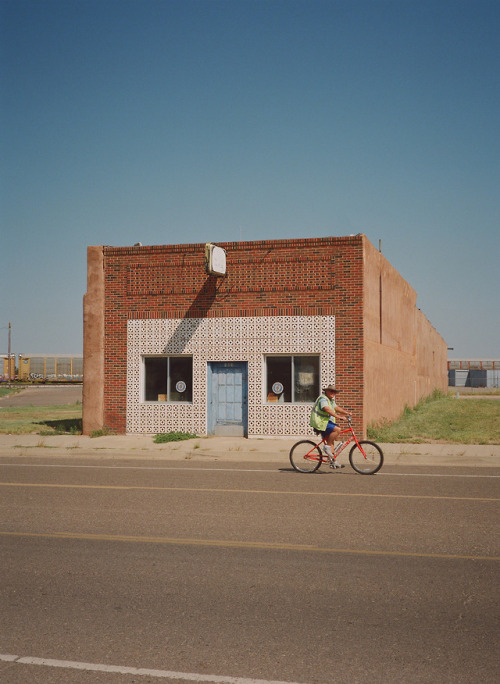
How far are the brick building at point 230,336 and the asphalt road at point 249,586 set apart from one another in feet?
31.2

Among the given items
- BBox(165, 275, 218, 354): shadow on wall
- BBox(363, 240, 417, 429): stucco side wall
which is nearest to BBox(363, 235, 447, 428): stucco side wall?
BBox(363, 240, 417, 429): stucco side wall

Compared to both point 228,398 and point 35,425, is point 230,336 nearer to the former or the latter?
point 228,398

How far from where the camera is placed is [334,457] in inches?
538

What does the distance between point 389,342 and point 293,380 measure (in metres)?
7.50

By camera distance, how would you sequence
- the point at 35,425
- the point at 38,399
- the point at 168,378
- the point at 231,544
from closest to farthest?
the point at 231,544 < the point at 168,378 < the point at 35,425 < the point at 38,399

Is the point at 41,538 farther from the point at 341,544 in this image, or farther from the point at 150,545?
the point at 341,544

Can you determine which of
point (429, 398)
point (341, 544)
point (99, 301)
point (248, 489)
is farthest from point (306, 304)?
point (429, 398)

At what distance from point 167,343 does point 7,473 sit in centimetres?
865

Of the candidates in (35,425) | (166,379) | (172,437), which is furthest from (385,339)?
(35,425)

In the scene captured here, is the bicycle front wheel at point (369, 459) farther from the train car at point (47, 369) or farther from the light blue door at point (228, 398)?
the train car at point (47, 369)

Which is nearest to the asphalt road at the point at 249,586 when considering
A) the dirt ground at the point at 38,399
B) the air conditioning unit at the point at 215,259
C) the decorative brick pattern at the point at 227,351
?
the decorative brick pattern at the point at 227,351

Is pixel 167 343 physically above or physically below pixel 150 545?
above

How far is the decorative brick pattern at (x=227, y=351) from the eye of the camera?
20.5m

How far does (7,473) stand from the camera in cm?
1365
